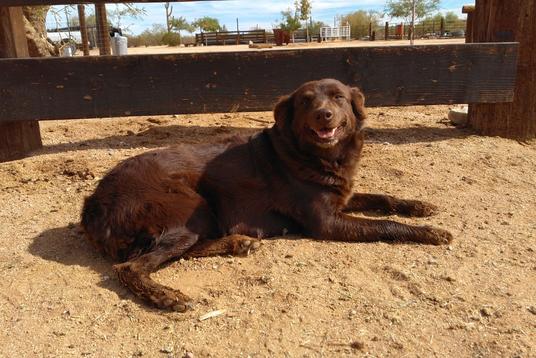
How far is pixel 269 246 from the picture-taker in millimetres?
3771

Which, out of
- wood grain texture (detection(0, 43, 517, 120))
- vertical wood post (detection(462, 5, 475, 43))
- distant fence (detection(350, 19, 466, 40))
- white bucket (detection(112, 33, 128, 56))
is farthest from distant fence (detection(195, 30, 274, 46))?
wood grain texture (detection(0, 43, 517, 120))

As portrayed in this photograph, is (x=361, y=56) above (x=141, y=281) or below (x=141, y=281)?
above

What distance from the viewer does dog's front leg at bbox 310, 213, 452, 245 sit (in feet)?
12.1

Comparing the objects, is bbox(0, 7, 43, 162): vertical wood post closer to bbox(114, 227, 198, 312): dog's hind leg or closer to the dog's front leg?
bbox(114, 227, 198, 312): dog's hind leg

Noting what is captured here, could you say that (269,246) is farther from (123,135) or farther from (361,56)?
(123,135)

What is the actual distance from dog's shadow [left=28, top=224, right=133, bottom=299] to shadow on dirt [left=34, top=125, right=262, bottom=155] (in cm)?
223

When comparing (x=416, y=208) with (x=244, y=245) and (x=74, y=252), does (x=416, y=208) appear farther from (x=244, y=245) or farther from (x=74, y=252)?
(x=74, y=252)

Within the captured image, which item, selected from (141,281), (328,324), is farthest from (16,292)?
(328,324)

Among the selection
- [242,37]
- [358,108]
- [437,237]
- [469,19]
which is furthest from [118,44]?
[242,37]

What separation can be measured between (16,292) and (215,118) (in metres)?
4.88

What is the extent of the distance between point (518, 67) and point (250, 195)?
4.24 metres

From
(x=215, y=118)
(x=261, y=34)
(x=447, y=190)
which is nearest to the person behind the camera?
(x=447, y=190)

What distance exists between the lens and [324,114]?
383 centimetres

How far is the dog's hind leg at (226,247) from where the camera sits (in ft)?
12.0
